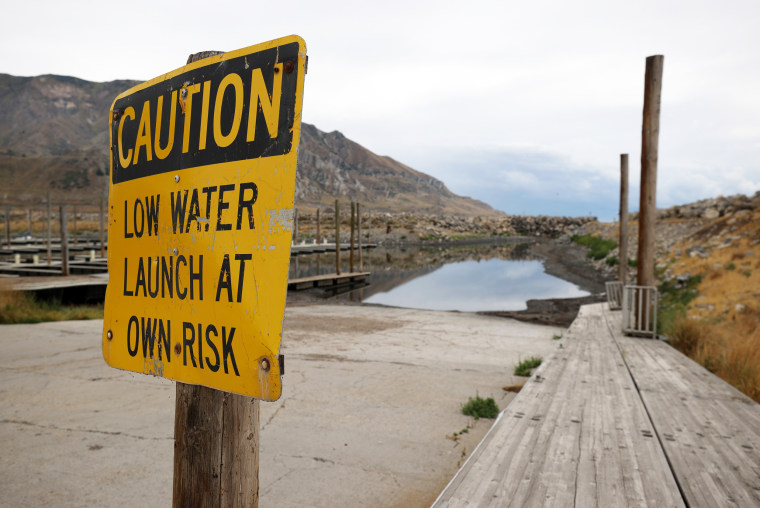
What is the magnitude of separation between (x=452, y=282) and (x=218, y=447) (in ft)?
85.2

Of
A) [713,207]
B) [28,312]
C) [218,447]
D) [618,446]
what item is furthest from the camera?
[713,207]

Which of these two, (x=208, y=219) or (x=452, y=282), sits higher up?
(x=208, y=219)

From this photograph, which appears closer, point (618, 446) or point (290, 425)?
point (618, 446)

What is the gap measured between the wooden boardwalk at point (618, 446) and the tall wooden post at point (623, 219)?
8.57m

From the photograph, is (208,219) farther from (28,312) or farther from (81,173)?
(81,173)

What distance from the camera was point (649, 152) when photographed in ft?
26.4

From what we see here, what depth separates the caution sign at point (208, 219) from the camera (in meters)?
1.28

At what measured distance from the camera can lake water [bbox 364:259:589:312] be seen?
19734mm

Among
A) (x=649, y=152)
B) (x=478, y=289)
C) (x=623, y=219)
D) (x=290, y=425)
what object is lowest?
(x=478, y=289)

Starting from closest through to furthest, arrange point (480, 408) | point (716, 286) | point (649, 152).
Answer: point (480, 408) < point (649, 152) < point (716, 286)

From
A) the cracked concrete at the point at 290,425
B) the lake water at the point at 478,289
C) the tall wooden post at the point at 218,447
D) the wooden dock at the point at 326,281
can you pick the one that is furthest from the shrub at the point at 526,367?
the wooden dock at the point at 326,281

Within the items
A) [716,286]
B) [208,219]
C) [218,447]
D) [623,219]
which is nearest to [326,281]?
[623,219]

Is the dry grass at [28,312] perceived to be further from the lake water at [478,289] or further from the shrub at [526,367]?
the lake water at [478,289]

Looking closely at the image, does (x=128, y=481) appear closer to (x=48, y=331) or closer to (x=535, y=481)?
(x=535, y=481)
